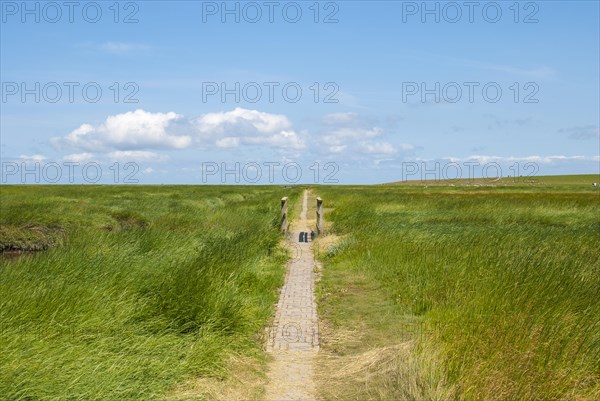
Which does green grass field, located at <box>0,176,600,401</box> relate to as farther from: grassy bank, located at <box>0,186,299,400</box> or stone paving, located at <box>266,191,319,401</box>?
stone paving, located at <box>266,191,319,401</box>

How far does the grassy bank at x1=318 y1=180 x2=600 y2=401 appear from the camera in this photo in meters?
5.32

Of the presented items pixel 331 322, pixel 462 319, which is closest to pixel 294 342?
pixel 331 322

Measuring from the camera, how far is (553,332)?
20.3 feet

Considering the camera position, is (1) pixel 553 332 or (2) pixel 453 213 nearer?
(1) pixel 553 332

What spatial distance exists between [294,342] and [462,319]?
2.12 metres

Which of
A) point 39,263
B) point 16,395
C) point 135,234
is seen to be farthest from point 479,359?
point 135,234

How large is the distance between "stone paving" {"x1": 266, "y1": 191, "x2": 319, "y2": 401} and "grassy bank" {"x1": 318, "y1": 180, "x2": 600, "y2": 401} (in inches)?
8.1

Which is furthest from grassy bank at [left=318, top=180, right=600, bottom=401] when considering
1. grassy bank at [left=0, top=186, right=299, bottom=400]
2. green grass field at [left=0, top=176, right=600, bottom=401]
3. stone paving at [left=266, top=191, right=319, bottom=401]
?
grassy bank at [left=0, top=186, right=299, bottom=400]

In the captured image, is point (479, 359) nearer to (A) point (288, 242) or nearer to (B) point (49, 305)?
(B) point (49, 305)

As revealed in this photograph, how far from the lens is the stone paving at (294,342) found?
19.4ft

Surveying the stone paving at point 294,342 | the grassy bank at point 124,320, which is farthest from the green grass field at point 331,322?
the stone paving at point 294,342

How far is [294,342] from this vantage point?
751cm

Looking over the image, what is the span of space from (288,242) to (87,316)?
12.3 m

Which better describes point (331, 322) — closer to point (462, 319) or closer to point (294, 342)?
point (294, 342)
